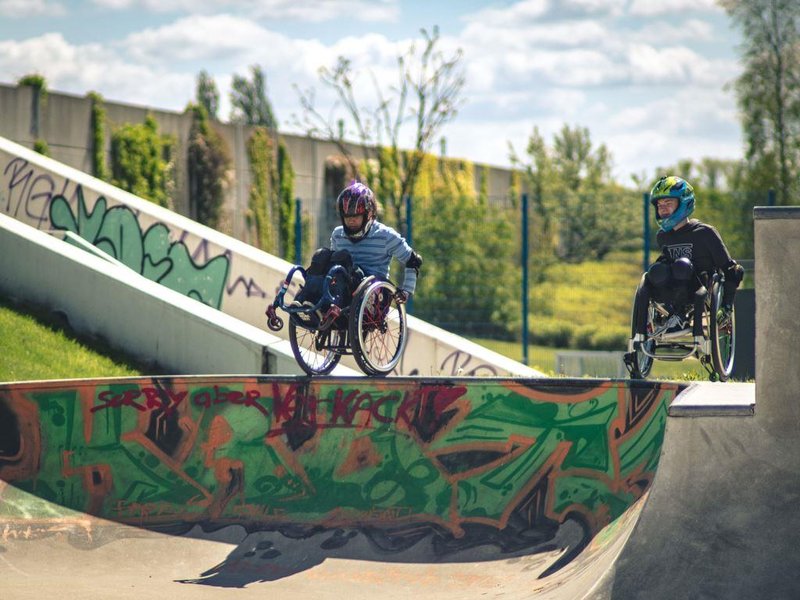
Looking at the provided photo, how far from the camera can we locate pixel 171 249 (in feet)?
47.0

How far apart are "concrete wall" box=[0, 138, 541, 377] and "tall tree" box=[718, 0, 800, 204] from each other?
817 inches

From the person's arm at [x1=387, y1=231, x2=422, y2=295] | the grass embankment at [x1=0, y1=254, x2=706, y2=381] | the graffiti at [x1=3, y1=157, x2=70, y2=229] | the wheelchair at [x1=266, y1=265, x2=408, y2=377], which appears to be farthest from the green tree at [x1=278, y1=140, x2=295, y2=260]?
the wheelchair at [x1=266, y1=265, x2=408, y2=377]

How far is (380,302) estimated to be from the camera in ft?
28.9

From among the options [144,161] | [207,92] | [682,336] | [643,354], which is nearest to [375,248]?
[643,354]

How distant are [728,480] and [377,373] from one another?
3.74 metres

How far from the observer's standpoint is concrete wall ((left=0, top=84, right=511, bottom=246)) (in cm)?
2067

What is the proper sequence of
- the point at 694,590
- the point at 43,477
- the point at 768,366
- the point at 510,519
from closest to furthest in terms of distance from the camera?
the point at 694,590
the point at 768,366
the point at 510,519
the point at 43,477

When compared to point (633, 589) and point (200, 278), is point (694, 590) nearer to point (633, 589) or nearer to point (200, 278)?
point (633, 589)

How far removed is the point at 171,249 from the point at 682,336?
26.6 ft

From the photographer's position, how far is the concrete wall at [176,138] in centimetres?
2067

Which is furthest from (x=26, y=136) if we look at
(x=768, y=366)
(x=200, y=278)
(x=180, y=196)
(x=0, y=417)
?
(x=768, y=366)

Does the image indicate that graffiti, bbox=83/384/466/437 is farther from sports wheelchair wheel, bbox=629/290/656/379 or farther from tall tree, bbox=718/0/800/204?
tall tree, bbox=718/0/800/204

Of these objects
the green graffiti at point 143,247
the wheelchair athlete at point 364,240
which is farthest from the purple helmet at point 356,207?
the green graffiti at point 143,247

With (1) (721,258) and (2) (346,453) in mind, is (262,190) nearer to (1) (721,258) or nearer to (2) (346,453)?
(1) (721,258)
